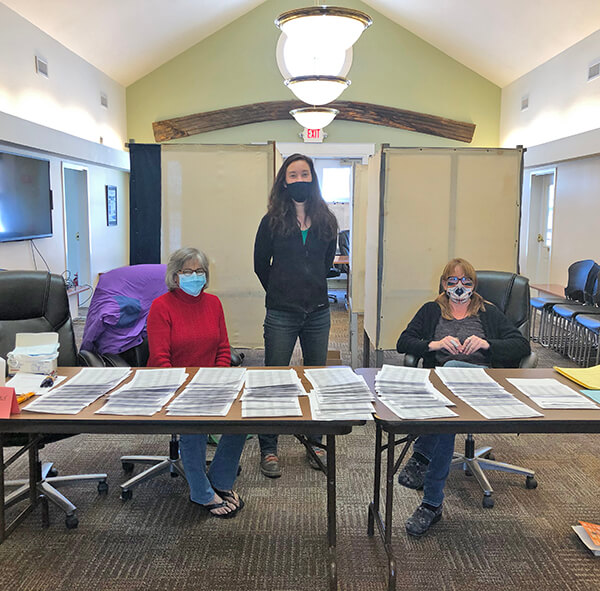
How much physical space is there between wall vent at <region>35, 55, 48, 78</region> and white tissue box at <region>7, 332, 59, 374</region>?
14.4ft

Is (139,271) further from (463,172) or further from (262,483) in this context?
(463,172)

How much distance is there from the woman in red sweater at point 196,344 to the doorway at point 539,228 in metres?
6.30

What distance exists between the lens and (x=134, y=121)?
8.44 m

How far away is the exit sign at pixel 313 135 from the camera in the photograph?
832 cm

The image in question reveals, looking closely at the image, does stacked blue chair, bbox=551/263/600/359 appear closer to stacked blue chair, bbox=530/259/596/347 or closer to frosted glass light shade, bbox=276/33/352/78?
stacked blue chair, bbox=530/259/596/347

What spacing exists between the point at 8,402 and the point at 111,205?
6.66 meters

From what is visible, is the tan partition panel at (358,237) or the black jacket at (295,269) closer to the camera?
the black jacket at (295,269)

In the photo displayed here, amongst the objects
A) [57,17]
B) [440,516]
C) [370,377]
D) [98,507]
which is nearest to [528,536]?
[440,516]

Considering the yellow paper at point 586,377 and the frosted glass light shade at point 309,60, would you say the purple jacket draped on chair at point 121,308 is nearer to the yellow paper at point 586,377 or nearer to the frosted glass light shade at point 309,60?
the frosted glass light shade at point 309,60

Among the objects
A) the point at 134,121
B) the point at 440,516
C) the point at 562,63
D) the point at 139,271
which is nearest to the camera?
the point at 440,516

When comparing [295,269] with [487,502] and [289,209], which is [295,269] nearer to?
[289,209]

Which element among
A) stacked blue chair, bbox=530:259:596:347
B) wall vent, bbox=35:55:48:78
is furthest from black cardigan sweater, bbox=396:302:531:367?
wall vent, bbox=35:55:48:78

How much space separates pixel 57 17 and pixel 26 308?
425 centimetres

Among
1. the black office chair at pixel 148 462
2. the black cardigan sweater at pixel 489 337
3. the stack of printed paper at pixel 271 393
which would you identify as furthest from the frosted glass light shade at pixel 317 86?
the stack of printed paper at pixel 271 393
